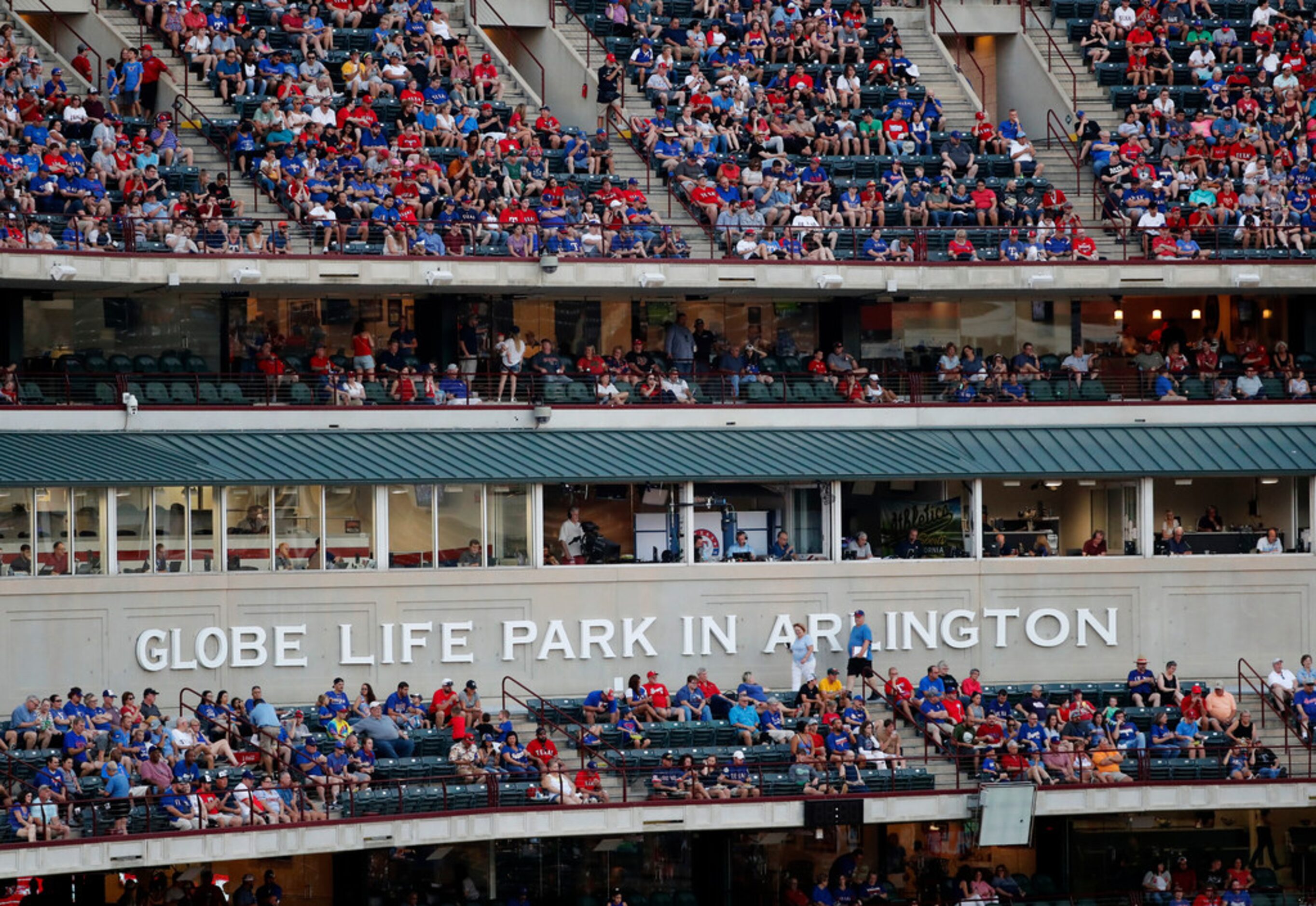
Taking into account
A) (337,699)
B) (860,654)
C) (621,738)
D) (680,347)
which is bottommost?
(621,738)

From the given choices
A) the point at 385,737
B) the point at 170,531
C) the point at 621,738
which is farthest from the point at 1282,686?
the point at 170,531

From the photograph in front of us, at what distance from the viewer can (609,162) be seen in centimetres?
4425

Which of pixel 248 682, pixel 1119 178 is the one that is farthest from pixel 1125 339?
pixel 248 682

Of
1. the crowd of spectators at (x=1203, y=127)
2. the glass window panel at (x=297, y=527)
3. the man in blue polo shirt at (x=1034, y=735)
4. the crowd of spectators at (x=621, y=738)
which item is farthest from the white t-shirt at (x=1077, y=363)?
the glass window panel at (x=297, y=527)

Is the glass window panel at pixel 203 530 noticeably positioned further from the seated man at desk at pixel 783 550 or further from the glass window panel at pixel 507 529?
the seated man at desk at pixel 783 550

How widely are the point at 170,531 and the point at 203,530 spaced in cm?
47

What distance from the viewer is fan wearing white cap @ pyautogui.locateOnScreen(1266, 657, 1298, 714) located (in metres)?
39.5

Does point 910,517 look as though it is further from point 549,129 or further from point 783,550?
point 549,129

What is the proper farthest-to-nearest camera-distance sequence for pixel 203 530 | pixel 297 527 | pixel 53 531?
pixel 297 527 → pixel 203 530 → pixel 53 531

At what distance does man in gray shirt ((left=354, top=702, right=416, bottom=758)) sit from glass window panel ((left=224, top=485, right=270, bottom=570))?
395 cm

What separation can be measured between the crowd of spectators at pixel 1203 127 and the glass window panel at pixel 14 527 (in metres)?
18.7

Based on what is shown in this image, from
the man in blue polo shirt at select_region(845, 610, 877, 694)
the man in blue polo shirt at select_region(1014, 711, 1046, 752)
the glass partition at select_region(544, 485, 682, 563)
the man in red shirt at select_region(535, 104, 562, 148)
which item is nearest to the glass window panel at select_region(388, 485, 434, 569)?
the glass partition at select_region(544, 485, 682, 563)

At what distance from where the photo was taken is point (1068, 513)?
4200 centimetres

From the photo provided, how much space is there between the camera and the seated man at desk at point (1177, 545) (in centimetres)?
4178
